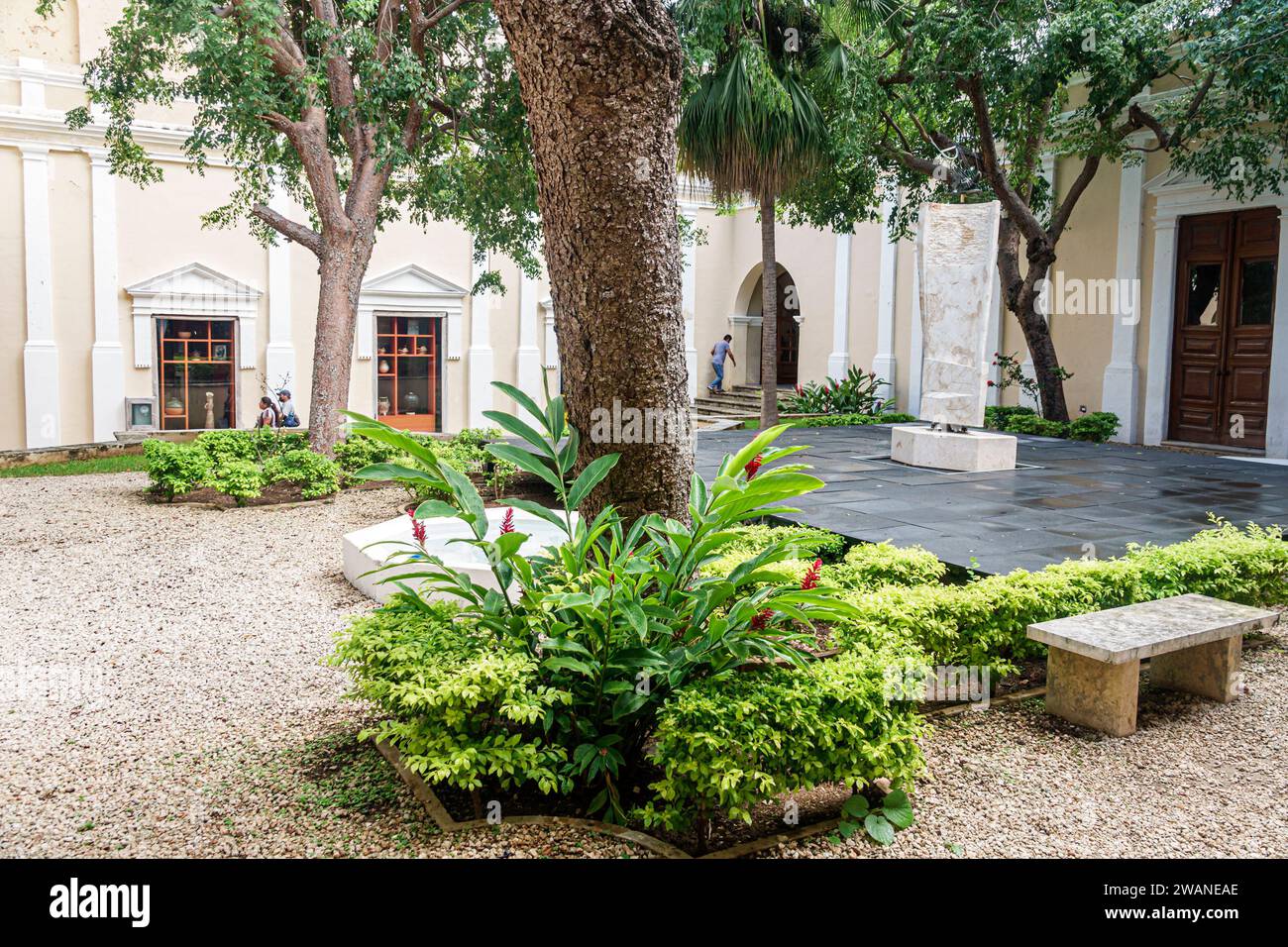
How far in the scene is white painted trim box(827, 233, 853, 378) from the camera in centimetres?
1892

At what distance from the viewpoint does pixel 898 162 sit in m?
13.8

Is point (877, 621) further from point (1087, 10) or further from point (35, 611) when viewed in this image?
point (1087, 10)

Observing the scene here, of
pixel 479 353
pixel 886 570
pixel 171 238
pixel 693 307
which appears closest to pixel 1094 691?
pixel 886 570

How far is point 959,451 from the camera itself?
9.34 metres

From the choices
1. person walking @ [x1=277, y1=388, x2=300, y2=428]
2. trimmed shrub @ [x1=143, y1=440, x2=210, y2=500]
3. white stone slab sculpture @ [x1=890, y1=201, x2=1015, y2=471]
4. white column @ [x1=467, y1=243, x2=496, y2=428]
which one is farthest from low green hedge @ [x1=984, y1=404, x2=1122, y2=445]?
person walking @ [x1=277, y1=388, x2=300, y2=428]

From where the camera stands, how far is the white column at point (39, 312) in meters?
16.1

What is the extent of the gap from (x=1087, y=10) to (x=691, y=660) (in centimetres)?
993

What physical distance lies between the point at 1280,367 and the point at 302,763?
40.0ft

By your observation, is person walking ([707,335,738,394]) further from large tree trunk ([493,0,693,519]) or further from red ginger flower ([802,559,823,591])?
red ginger flower ([802,559,823,591])

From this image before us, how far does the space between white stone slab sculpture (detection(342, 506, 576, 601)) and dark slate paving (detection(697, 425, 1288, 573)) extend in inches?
68.1

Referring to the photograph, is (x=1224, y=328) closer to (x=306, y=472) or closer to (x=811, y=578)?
(x=306, y=472)

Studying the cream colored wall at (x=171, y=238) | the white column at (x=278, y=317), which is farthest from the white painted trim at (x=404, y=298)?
the cream colored wall at (x=171, y=238)

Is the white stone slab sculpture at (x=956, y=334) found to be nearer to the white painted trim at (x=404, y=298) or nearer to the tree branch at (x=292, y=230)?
the tree branch at (x=292, y=230)

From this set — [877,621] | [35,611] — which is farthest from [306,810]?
[35,611]
